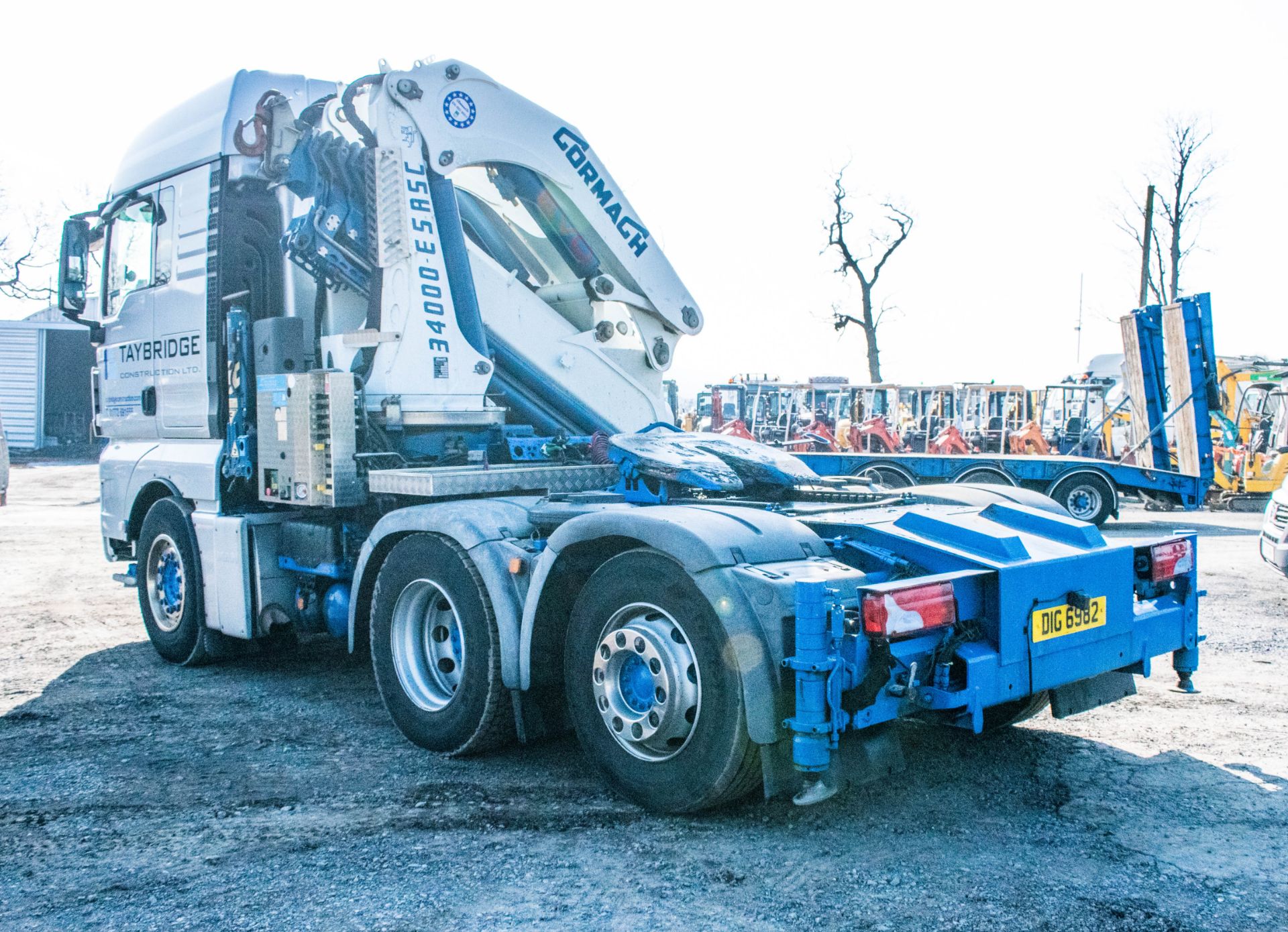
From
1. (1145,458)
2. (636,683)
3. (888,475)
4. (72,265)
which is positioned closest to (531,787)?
(636,683)

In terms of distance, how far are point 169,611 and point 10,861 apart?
3.59 m

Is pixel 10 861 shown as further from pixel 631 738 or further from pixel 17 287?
pixel 17 287

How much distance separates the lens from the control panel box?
578cm

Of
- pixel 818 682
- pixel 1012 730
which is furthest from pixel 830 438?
pixel 818 682

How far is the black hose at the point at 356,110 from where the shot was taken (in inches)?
236

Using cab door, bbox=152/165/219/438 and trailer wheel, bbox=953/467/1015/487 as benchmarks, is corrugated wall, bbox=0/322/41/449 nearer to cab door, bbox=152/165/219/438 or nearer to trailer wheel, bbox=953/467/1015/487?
trailer wheel, bbox=953/467/1015/487

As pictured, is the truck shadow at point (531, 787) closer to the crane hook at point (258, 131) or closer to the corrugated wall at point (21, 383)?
the crane hook at point (258, 131)

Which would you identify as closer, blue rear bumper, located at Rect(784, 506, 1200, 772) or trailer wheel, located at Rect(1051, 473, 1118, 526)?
blue rear bumper, located at Rect(784, 506, 1200, 772)

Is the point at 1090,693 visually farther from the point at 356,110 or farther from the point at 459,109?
the point at 356,110

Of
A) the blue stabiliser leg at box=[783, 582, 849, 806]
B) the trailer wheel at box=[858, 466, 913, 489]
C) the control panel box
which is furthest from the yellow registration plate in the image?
the trailer wheel at box=[858, 466, 913, 489]

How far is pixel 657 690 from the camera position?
4.08 m

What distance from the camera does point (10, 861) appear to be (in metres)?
3.85

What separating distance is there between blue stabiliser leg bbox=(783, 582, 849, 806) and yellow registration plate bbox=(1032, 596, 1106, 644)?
875 mm

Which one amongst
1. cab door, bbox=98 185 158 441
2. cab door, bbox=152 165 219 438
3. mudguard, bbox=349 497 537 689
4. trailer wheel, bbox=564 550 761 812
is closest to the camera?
trailer wheel, bbox=564 550 761 812
